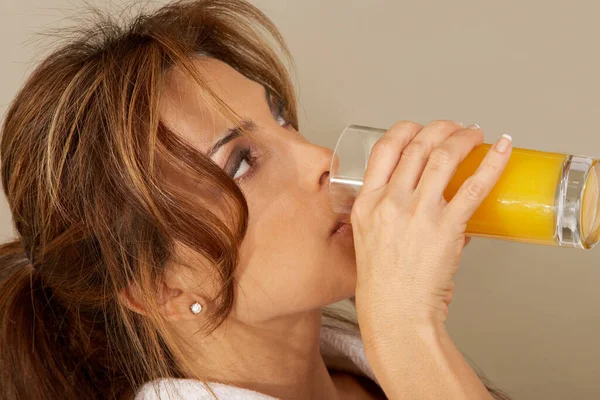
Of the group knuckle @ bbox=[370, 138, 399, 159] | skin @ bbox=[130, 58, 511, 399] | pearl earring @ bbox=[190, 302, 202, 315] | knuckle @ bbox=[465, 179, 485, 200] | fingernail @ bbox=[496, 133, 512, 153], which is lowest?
pearl earring @ bbox=[190, 302, 202, 315]

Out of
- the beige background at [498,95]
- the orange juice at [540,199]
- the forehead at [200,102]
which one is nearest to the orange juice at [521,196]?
the orange juice at [540,199]

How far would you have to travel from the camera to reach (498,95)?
1528 millimetres

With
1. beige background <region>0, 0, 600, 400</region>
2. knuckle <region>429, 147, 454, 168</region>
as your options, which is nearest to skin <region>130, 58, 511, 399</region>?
knuckle <region>429, 147, 454, 168</region>

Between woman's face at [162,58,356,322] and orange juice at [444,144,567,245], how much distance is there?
0.16m

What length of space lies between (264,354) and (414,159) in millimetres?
362

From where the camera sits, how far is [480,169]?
83 centimetres

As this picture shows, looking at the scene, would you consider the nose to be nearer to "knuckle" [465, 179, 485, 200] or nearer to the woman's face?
the woman's face

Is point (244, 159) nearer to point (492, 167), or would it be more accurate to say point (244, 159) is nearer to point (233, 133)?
point (233, 133)

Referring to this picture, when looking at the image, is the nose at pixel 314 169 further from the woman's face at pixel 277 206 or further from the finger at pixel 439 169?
the finger at pixel 439 169

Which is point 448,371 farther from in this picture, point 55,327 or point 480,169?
point 55,327

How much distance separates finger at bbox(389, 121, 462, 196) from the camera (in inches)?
33.9

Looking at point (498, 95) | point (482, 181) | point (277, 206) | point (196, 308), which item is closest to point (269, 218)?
point (277, 206)

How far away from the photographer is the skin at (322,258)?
2.80ft

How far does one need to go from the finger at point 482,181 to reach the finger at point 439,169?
18 mm
